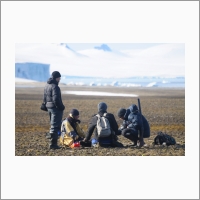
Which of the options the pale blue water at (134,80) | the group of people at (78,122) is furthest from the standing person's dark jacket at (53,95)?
the pale blue water at (134,80)

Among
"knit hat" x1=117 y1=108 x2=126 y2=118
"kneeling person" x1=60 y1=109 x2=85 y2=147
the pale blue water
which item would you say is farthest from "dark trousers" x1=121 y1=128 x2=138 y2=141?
the pale blue water

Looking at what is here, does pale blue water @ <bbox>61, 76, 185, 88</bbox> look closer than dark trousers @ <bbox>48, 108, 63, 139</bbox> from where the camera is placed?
No

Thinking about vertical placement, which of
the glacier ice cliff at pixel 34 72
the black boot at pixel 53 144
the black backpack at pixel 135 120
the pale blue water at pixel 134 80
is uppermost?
the glacier ice cliff at pixel 34 72

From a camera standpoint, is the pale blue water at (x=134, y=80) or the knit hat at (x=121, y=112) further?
the pale blue water at (x=134, y=80)

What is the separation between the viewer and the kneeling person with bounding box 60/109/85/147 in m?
8.59

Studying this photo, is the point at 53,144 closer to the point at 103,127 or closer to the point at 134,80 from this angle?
the point at 103,127

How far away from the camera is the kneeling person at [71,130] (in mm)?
8586

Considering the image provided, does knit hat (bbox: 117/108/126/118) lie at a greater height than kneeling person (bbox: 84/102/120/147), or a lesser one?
greater

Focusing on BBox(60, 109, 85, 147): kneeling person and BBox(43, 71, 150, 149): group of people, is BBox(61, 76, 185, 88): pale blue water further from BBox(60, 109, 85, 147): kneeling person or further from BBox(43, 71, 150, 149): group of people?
BBox(60, 109, 85, 147): kneeling person

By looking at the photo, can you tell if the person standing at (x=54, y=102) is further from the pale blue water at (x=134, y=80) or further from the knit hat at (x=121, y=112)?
the pale blue water at (x=134, y=80)

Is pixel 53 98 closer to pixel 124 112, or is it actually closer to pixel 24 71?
pixel 124 112

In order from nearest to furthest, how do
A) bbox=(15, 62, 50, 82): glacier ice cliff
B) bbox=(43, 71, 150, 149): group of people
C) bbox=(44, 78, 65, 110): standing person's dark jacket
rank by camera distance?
1. bbox=(44, 78, 65, 110): standing person's dark jacket
2. bbox=(43, 71, 150, 149): group of people
3. bbox=(15, 62, 50, 82): glacier ice cliff

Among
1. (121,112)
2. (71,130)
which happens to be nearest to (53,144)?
(71,130)

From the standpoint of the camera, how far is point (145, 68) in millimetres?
18297
